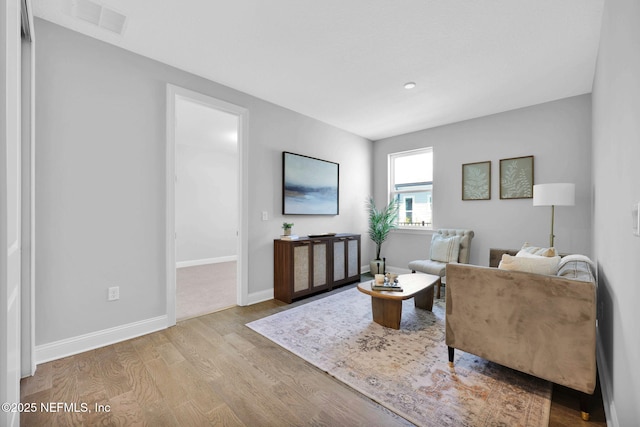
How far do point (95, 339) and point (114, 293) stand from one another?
15.1 inches

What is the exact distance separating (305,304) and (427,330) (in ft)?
4.74

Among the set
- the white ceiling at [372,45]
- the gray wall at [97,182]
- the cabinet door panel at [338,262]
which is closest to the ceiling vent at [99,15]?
the white ceiling at [372,45]

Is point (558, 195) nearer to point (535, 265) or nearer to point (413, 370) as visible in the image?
point (535, 265)

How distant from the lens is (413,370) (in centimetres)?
201

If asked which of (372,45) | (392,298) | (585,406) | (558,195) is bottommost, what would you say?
(585,406)

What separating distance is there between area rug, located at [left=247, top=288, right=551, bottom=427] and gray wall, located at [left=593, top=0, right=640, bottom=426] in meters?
0.44

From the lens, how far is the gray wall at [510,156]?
136 inches

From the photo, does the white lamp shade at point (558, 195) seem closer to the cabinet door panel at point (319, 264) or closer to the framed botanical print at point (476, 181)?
the framed botanical print at point (476, 181)

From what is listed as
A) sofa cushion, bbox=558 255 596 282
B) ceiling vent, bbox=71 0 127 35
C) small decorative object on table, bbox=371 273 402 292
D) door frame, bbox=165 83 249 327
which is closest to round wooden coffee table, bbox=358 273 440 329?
small decorative object on table, bbox=371 273 402 292

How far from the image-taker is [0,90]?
753 millimetres

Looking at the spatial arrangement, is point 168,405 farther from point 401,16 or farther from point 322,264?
point 401,16

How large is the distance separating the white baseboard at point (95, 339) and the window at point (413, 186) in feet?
13.5

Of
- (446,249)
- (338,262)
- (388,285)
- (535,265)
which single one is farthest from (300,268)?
(535,265)

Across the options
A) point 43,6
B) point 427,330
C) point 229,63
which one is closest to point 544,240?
point 427,330
